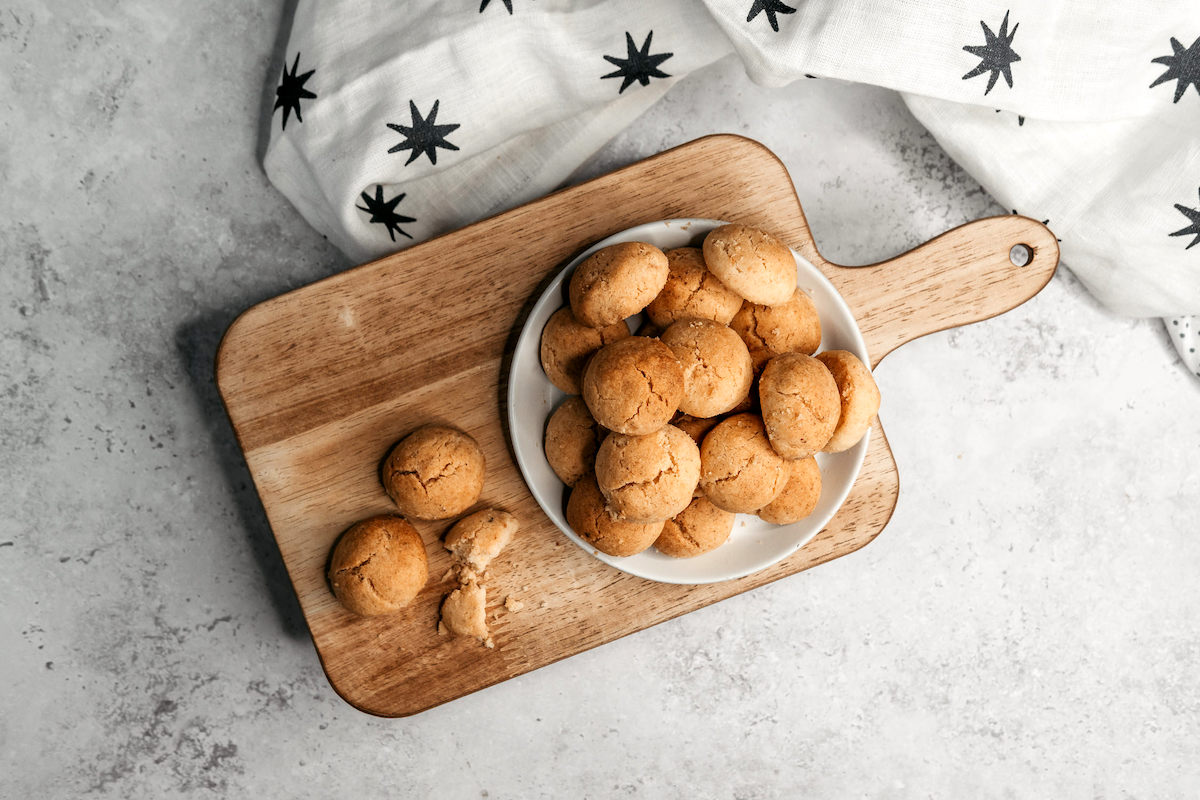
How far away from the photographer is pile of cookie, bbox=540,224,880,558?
134 cm

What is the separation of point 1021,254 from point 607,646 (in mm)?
1214

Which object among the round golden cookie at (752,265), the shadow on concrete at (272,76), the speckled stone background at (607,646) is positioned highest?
the shadow on concrete at (272,76)

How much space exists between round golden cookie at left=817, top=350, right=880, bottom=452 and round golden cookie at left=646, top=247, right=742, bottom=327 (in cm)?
20

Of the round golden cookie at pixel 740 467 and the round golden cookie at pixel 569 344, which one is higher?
the round golden cookie at pixel 569 344

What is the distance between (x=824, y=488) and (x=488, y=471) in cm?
65

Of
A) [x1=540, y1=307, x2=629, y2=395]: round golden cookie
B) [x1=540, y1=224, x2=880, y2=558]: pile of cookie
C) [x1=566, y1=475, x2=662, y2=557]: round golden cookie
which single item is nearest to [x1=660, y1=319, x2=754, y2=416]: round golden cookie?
[x1=540, y1=224, x2=880, y2=558]: pile of cookie

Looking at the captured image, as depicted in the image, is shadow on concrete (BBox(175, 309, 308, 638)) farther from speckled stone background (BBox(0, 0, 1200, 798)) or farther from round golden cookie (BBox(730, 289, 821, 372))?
round golden cookie (BBox(730, 289, 821, 372))

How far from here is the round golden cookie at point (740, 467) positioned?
1.39 meters

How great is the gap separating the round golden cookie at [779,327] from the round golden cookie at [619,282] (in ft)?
0.60

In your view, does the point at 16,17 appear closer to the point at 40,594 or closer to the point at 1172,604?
the point at 40,594

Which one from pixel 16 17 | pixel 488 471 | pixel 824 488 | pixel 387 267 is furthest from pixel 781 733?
pixel 16 17

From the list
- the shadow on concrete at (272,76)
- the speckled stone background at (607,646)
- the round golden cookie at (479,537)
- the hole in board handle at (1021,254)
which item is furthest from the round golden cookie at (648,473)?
the shadow on concrete at (272,76)

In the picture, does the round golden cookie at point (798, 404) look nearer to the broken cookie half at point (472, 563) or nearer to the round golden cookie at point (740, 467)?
the round golden cookie at point (740, 467)

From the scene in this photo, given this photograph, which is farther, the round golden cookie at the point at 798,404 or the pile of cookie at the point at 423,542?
the pile of cookie at the point at 423,542
